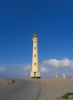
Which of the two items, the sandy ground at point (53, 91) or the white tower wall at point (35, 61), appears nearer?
the sandy ground at point (53, 91)

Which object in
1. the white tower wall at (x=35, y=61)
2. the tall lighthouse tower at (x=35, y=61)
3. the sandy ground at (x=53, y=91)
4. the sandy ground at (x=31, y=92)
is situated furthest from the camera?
the white tower wall at (x=35, y=61)

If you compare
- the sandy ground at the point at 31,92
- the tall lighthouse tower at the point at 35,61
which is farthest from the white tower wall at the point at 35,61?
the sandy ground at the point at 31,92

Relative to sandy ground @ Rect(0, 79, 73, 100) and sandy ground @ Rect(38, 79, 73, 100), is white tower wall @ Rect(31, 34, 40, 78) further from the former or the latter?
sandy ground @ Rect(0, 79, 73, 100)

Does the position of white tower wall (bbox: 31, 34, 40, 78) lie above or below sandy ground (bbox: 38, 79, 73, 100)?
above

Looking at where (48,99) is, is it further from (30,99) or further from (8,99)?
(8,99)

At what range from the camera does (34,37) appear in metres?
75.1

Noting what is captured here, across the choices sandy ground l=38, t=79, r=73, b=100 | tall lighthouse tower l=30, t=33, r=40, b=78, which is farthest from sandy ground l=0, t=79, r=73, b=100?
tall lighthouse tower l=30, t=33, r=40, b=78

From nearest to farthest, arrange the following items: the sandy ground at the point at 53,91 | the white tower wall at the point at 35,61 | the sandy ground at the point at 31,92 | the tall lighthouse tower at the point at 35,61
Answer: the sandy ground at the point at 31,92, the sandy ground at the point at 53,91, the tall lighthouse tower at the point at 35,61, the white tower wall at the point at 35,61

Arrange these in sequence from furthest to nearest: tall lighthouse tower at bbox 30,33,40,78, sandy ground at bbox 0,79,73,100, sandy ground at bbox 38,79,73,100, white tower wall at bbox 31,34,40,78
Result: 1. white tower wall at bbox 31,34,40,78
2. tall lighthouse tower at bbox 30,33,40,78
3. sandy ground at bbox 38,79,73,100
4. sandy ground at bbox 0,79,73,100

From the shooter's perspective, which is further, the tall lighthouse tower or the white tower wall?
the white tower wall

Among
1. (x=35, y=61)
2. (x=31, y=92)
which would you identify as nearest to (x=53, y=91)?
(x=31, y=92)

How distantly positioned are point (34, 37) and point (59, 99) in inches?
2246

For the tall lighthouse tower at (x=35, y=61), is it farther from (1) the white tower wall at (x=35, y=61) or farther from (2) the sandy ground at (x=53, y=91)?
(2) the sandy ground at (x=53, y=91)

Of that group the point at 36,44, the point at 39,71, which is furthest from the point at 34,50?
the point at 39,71
